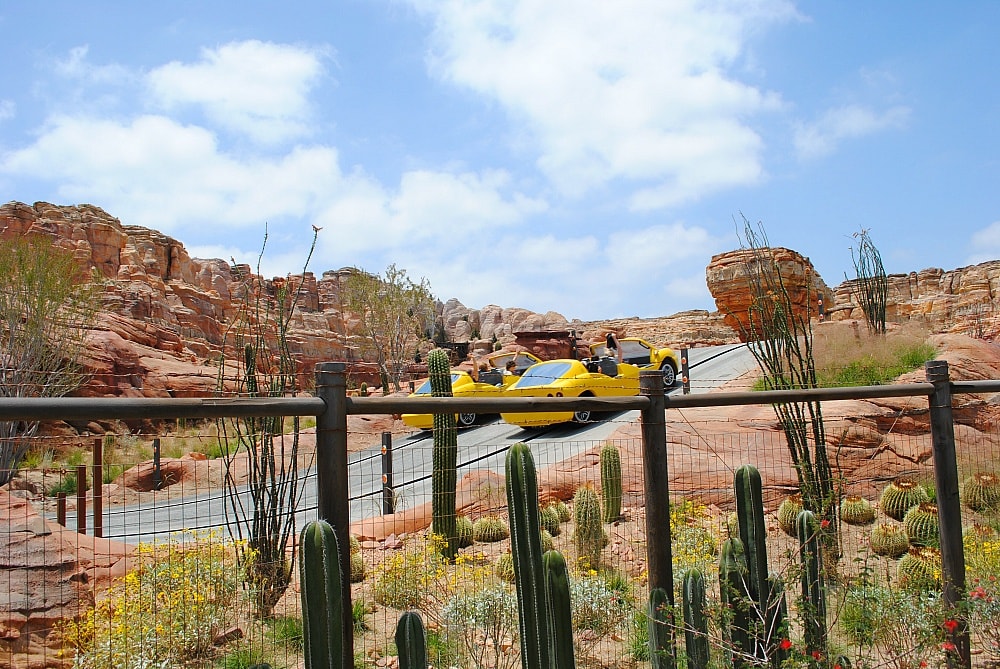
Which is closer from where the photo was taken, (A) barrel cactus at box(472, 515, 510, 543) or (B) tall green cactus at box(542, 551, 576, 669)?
(B) tall green cactus at box(542, 551, 576, 669)

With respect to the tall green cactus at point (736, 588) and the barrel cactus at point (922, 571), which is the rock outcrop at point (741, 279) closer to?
the barrel cactus at point (922, 571)

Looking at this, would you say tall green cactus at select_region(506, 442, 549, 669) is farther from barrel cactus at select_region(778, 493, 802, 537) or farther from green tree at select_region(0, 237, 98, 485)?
green tree at select_region(0, 237, 98, 485)

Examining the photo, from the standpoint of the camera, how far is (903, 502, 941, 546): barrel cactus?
21.3 feet

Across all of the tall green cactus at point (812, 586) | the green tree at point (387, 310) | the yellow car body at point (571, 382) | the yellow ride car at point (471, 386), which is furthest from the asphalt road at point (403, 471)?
the green tree at point (387, 310)

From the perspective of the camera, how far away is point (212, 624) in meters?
4.40

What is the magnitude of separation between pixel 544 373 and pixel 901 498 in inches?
369

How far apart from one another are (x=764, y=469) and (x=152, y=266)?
207ft

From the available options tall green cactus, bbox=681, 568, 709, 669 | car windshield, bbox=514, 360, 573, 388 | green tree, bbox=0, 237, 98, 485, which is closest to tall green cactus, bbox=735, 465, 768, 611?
tall green cactus, bbox=681, 568, 709, 669

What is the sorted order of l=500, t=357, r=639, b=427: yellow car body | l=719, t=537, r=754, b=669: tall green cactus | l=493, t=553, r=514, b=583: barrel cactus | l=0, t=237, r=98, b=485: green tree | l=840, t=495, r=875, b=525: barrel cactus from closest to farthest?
l=719, t=537, r=754, b=669: tall green cactus, l=493, t=553, r=514, b=583: barrel cactus, l=840, t=495, r=875, b=525: barrel cactus, l=500, t=357, r=639, b=427: yellow car body, l=0, t=237, r=98, b=485: green tree

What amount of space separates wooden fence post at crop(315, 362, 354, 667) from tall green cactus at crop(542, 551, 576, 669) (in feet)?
2.64

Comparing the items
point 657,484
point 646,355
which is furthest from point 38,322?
point 657,484

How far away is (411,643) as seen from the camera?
2.68 metres

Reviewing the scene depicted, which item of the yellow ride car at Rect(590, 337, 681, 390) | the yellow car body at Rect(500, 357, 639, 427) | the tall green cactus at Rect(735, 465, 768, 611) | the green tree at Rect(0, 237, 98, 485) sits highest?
the green tree at Rect(0, 237, 98, 485)

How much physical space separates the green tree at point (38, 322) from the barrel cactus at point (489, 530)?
15.2m
